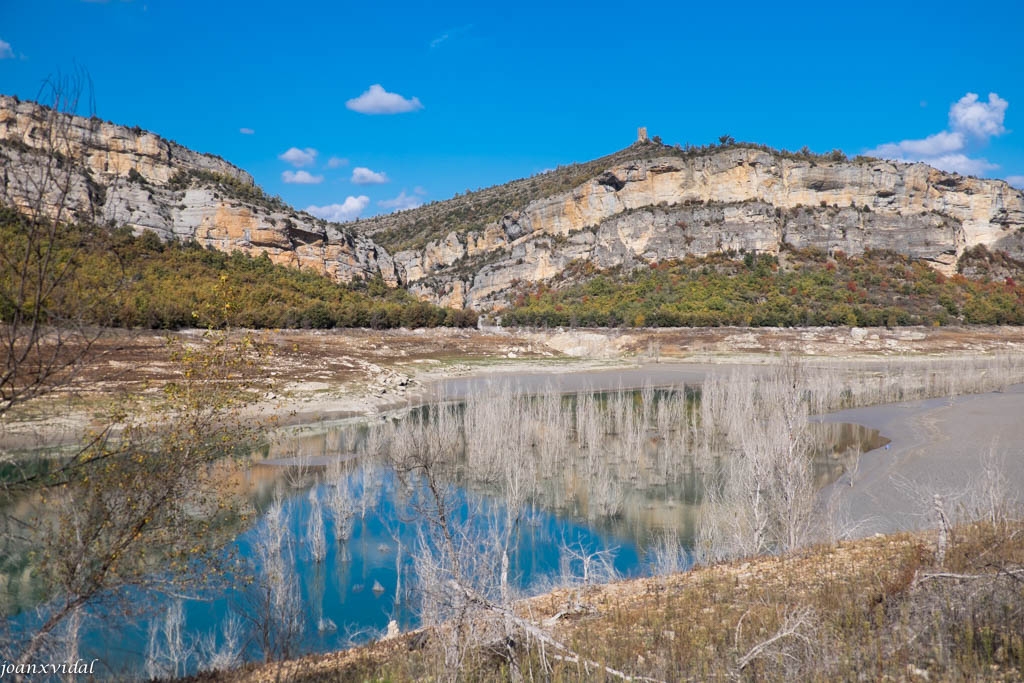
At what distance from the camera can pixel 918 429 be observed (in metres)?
Answer: 26.0

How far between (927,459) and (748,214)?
83.6 m

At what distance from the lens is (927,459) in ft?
66.7

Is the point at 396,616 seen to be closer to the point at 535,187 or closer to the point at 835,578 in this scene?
the point at 835,578

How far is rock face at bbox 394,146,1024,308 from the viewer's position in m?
94.3

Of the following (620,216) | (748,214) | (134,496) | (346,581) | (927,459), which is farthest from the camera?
(620,216)

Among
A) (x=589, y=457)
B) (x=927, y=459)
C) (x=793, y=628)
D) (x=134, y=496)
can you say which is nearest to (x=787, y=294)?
(x=927, y=459)

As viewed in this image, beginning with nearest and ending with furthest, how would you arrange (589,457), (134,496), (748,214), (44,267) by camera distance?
1. (44,267)
2. (134,496)
3. (589,457)
4. (748,214)

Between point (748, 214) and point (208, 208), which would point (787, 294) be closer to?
point (748, 214)

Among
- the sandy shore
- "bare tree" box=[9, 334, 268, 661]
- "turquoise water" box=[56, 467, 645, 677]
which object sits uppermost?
"bare tree" box=[9, 334, 268, 661]

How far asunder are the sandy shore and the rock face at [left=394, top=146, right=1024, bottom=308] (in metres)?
66.8

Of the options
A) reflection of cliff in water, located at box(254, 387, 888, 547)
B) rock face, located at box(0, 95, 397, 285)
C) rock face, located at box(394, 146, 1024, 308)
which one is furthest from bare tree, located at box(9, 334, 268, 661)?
rock face, located at box(394, 146, 1024, 308)

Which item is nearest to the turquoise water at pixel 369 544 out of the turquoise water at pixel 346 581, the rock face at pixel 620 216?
the turquoise water at pixel 346 581

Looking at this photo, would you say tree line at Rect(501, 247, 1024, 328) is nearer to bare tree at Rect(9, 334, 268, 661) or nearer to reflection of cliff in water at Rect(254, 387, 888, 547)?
reflection of cliff in water at Rect(254, 387, 888, 547)

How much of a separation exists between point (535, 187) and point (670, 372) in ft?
334
